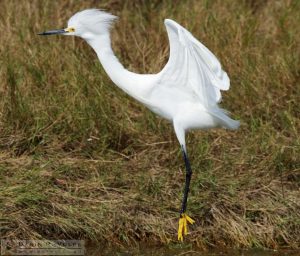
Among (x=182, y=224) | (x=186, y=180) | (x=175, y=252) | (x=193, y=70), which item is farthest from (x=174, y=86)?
(x=175, y=252)

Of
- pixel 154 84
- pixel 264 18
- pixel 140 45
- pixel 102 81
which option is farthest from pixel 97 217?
pixel 264 18

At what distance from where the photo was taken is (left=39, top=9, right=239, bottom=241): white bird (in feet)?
19.0

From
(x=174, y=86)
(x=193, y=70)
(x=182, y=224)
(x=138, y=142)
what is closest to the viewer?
(x=193, y=70)

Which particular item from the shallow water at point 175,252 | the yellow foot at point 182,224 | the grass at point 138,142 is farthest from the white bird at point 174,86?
the grass at point 138,142

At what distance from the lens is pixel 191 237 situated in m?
6.16

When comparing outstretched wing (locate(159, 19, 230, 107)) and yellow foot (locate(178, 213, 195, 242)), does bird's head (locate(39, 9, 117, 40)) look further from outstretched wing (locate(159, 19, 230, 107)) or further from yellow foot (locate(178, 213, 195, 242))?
yellow foot (locate(178, 213, 195, 242))

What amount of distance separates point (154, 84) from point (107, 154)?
100cm

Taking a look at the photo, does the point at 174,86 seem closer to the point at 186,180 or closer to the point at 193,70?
the point at 193,70

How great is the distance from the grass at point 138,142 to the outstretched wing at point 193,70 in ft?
2.68

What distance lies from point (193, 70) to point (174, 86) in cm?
29

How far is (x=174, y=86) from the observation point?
6.00 meters

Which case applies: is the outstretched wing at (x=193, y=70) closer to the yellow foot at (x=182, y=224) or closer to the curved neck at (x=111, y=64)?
the curved neck at (x=111, y=64)

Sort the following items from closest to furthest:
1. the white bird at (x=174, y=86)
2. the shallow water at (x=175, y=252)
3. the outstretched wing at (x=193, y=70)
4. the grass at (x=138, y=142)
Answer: the outstretched wing at (x=193, y=70), the white bird at (x=174, y=86), the shallow water at (x=175, y=252), the grass at (x=138, y=142)

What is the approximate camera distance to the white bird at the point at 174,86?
5797 millimetres
